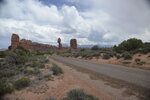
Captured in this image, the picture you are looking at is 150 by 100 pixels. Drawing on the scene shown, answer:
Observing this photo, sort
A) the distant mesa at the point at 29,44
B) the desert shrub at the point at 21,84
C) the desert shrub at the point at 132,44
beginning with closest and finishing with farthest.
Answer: the desert shrub at the point at 21,84
the desert shrub at the point at 132,44
the distant mesa at the point at 29,44

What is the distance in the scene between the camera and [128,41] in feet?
103

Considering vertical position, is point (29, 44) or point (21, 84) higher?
point (29, 44)

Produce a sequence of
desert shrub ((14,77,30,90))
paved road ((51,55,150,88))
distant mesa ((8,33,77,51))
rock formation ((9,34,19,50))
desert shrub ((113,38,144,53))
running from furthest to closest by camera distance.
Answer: distant mesa ((8,33,77,51))
rock formation ((9,34,19,50))
desert shrub ((113,38,144,53))
paved road ((51,55,150,88))
desert shrub ((14,77,30,90))

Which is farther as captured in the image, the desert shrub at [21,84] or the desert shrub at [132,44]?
the desert shrub at [132,44]

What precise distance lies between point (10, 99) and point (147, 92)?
26.1ft

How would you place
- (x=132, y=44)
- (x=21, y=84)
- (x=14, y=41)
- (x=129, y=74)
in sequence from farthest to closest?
(x=14, y=41), (x=132, y=44), (x=129, y=74), (x=21, y=84)

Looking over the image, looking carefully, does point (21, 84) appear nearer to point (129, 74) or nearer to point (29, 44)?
point (129, 74)

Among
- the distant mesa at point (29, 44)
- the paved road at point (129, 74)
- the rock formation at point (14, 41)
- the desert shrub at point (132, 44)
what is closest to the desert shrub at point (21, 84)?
the paved road at point (129, 74)

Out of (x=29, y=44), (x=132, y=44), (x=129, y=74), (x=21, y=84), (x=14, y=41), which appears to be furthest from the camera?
(x=29, y=44)

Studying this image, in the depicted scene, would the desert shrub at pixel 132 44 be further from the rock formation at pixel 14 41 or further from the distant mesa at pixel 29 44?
the rock formation at pixel 14 41

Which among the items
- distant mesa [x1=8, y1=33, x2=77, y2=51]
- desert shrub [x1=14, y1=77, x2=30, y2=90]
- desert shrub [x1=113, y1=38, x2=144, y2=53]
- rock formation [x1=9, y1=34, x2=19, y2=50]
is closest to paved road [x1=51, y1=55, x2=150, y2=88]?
desert shrub [x1=14, y1=77, x2=30, y2=90]

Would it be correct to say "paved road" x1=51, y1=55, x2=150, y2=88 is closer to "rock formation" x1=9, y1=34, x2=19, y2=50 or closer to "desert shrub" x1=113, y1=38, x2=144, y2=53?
"desert shrub" x1=113, y1=38, x2=144, y2=53

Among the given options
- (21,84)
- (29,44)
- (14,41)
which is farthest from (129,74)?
(29,44)

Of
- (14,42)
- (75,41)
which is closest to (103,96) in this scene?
(14,42)
